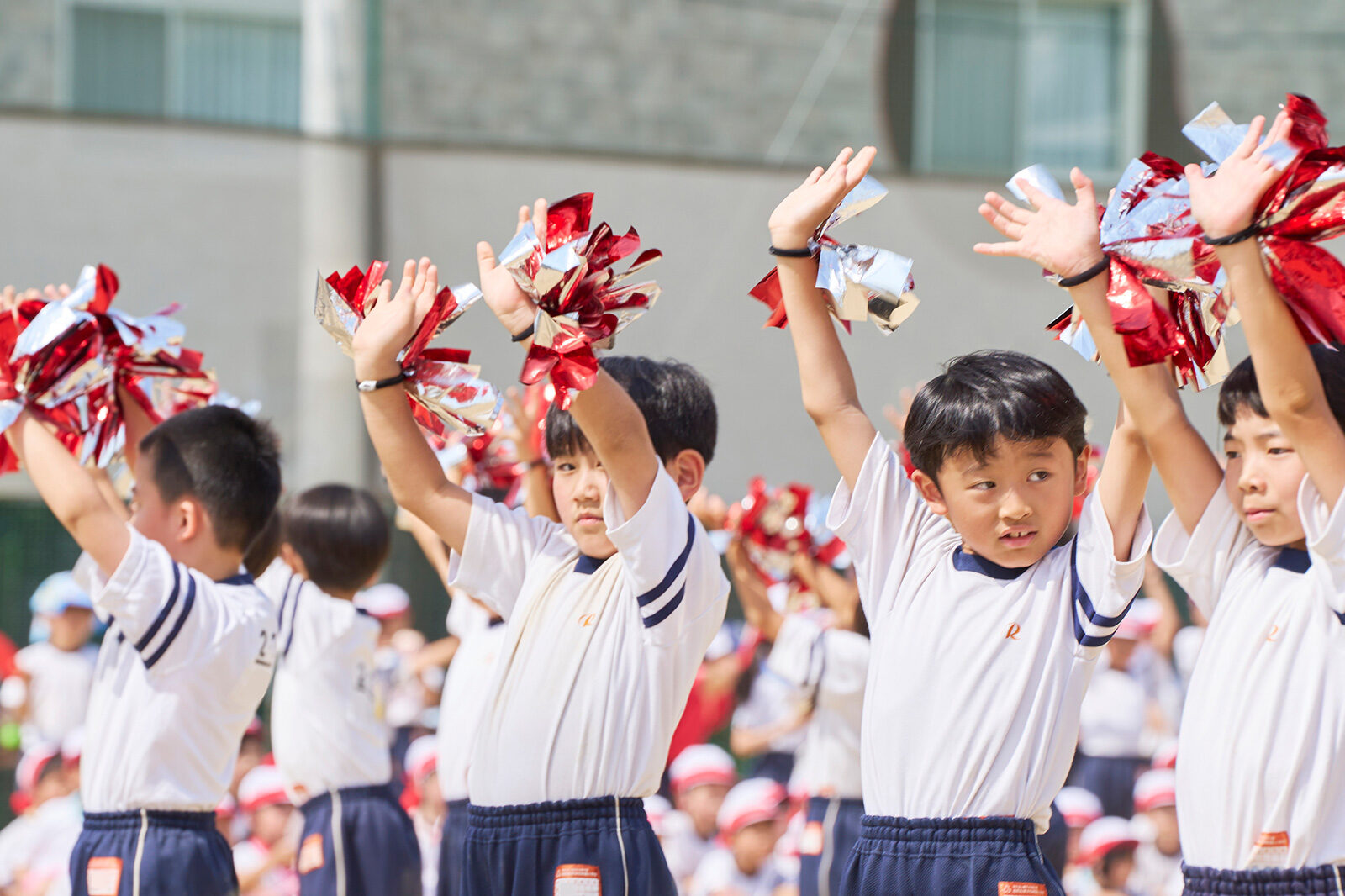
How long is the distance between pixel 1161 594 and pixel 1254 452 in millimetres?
4849

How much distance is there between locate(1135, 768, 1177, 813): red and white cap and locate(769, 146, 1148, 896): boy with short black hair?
4.53m

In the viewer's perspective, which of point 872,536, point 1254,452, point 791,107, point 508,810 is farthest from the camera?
point 791,107

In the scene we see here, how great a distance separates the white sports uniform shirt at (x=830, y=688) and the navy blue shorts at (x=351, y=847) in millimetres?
1619

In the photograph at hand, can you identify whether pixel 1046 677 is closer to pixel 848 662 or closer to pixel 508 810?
pixel 508 810

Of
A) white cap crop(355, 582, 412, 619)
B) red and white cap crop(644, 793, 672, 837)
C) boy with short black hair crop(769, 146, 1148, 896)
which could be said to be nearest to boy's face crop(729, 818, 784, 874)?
red and white cap crop(644, 793, 672, 837)

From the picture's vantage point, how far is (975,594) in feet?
8.57

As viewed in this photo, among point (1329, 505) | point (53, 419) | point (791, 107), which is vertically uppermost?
point (791, 107)

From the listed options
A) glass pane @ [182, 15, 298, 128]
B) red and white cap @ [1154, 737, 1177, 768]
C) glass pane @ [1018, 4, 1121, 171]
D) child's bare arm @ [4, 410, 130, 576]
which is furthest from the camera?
glass pane @ [1018, 4, 1121, 171]

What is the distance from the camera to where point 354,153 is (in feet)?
29.7

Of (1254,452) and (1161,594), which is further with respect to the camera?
(1161,594)

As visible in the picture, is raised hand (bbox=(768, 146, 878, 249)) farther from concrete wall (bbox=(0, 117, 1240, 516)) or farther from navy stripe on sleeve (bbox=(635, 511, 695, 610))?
concrete wall (bbox=(0, 117, 1240, 516))

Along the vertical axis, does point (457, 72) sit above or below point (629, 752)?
above

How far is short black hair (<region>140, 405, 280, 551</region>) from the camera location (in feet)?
12.1

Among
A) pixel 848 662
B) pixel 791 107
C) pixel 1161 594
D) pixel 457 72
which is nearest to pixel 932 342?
pixel 791 107
